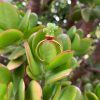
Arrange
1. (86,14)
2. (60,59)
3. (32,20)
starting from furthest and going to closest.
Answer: (86,14), (32,20), (60,59)

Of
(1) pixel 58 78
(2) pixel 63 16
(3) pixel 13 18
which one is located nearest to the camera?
(1) pixel 58 78

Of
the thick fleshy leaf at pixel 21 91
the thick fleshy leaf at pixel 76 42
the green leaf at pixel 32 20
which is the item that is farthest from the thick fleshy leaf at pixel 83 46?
the thick fleshy leaf at pixel 21 91

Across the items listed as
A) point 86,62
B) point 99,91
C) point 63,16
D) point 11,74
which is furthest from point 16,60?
point 63,16

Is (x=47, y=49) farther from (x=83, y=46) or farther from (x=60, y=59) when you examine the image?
(x=83, y=46)

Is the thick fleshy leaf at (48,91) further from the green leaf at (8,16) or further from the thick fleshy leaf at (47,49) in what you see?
the green leaf at (8,16)

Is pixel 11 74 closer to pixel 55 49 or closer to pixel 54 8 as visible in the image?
pixel 55 49

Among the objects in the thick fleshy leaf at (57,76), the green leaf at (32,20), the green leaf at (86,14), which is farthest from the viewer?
the green leaf at (86,14)

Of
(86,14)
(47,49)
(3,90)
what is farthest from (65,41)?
(86,14)
